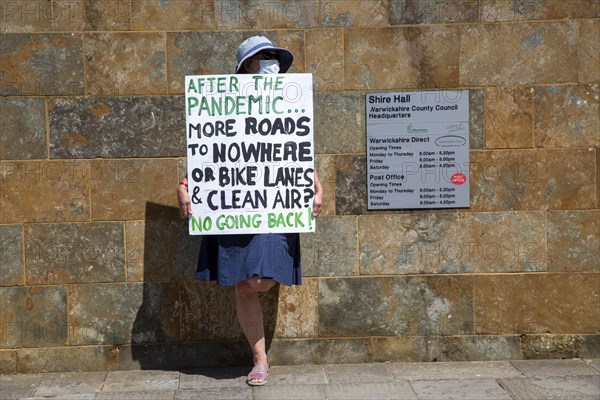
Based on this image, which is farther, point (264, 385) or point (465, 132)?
point (465, 132)

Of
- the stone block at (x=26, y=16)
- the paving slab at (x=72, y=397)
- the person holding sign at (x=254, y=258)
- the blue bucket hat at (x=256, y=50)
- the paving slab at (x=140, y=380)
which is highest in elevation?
the stone block at (x=26, y=16)

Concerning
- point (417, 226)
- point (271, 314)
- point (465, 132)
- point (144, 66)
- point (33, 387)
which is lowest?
point (33, 387)

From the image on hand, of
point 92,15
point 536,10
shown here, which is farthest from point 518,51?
point 92,15

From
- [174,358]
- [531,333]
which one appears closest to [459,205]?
[531,333]

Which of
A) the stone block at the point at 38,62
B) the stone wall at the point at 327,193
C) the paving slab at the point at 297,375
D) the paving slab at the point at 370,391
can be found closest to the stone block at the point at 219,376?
the paving slab at the point at 297,375

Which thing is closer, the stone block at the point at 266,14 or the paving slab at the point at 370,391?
the paving slab at the point at 370,391

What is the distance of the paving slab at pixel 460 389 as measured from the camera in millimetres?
5840

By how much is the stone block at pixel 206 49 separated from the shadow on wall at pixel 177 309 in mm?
900

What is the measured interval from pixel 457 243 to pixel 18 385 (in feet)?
9.83

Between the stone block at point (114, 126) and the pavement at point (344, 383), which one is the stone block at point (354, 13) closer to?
the stone block at point (114, 126)

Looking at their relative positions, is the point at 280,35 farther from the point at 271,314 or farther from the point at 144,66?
the point at 271,314

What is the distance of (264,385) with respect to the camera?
613cm

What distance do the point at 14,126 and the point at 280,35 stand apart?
184cm

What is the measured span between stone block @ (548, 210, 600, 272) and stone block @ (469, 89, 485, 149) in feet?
2.28
